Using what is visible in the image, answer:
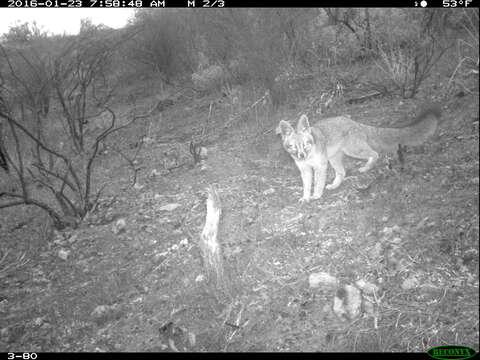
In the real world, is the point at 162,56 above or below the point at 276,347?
above

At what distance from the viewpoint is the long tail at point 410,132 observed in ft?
16.5

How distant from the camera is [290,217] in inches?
192

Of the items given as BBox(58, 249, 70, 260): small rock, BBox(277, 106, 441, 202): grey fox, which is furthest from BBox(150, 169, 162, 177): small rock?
BBox(277, 106, 441, 202): grey fox

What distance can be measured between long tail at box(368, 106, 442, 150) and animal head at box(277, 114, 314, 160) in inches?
36.3

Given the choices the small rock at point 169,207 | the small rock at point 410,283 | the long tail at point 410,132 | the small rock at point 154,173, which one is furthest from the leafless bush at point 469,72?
the small rock at point 154,173

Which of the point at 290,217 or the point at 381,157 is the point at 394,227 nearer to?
the point at 290,217

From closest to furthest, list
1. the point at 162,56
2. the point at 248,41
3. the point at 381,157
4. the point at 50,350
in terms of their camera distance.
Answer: the point at 50,350 < the point at 381,157 < the point at 248,41 < the point at 162,56

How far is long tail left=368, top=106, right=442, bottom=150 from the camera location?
16.5 ft

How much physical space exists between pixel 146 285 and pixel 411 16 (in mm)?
7062

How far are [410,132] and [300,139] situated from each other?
4.61ft

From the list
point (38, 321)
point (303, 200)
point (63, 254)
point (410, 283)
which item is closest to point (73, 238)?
point (63, 254)

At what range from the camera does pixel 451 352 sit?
2.63 metres

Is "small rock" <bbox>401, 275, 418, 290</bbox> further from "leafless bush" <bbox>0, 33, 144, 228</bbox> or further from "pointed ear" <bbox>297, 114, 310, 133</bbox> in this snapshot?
"leafless bush" <bbox>0, 33, 144, 228</bbox>

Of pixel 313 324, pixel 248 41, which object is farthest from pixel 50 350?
pixel 248 41
